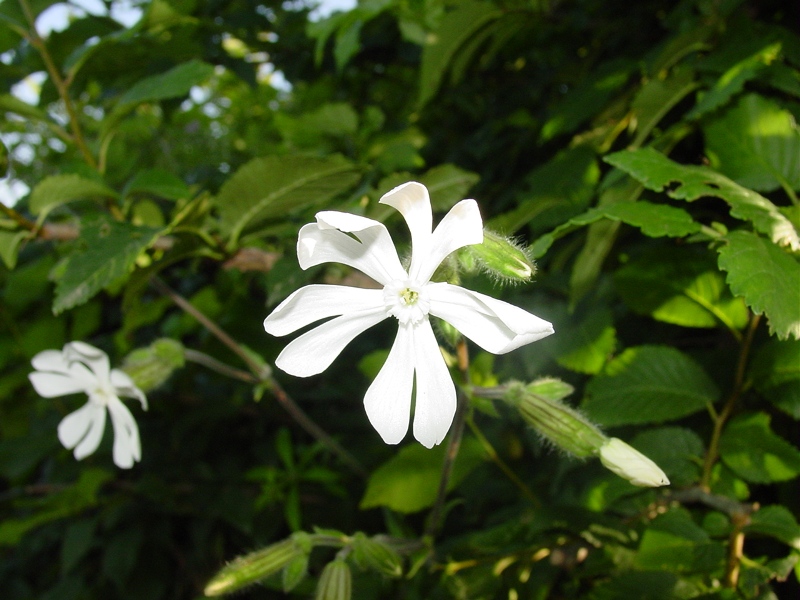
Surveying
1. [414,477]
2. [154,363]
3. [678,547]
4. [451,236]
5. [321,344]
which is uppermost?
[451,236]

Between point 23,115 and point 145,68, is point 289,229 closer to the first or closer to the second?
point 23,115

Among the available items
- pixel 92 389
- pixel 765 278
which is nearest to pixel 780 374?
pixel 765 278

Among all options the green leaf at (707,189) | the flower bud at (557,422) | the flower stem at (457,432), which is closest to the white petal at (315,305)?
the flower stem at (457,432)

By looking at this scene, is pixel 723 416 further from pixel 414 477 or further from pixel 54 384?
pixel 54 384

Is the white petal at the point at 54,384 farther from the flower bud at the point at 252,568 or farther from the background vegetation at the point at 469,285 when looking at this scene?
the flower bud at the point at 252,568

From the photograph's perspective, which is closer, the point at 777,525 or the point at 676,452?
the point at 777,525

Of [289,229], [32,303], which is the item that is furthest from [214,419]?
[289,229]

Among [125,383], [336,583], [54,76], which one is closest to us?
[336,583]

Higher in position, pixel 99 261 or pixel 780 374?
pixel 99 261
